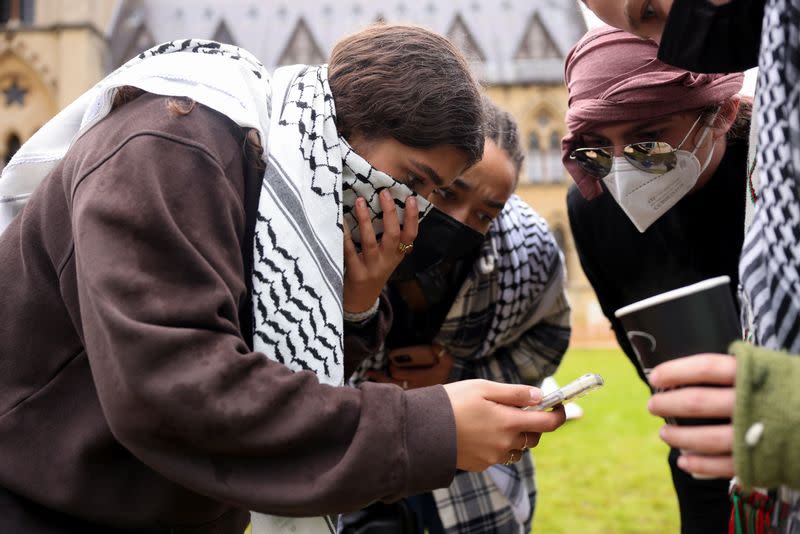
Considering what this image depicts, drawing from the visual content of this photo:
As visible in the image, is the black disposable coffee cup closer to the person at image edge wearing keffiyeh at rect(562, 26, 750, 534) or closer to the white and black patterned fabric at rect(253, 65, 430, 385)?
the white and black patterned fabric at rect(253, 65, 430, 385)

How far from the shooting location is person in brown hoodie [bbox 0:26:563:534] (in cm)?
141

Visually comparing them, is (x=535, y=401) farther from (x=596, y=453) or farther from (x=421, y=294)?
(x=596, y=453)

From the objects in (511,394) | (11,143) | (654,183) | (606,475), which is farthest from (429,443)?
(11,143)

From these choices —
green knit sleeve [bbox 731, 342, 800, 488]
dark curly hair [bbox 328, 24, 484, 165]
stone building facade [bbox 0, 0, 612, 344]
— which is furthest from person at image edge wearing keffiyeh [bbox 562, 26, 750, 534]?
stone building facade [bbox 0, 0, 612, 344]

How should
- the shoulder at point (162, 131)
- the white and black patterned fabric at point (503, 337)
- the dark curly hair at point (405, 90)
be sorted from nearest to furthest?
the shoulder at point (162, 131), the dark curly hair at point (405, 90), the white and black patterned fabric at point (503, 337)

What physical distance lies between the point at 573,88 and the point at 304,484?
1.96m

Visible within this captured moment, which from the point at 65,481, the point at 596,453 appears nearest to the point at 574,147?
the point at 65,481

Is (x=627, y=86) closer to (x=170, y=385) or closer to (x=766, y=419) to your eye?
(x=766, y=419)

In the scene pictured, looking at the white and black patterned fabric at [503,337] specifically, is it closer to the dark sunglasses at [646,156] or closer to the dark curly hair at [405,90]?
the dark sunglasses at [646,156]

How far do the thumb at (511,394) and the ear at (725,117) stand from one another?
1386 millimetres

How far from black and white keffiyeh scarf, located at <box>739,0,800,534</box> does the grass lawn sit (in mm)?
4142

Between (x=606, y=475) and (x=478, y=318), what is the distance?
3959 millimetres

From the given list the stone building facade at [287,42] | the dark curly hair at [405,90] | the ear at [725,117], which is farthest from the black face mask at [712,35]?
the stone building facade at [287,42]

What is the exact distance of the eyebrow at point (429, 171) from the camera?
2.01 m
